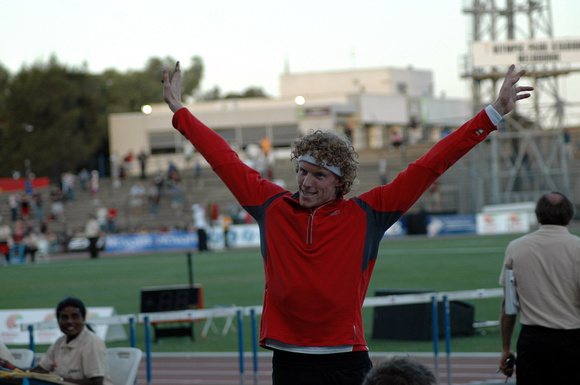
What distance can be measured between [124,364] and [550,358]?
3.59 m

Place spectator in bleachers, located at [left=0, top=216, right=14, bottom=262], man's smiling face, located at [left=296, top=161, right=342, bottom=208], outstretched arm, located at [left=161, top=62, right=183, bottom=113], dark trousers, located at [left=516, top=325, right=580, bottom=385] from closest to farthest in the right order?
man's smiling face, located at [left=296, top=161, right=342, bottom=208] → outstretched arm, located at [left=161, top=62, right=183, bottom=113] → dark trousers, located at [left=516, top=325, right=580, bottom=385] → spectator in bleachers, located at [left=0, top=216, right=14, bottom=262]

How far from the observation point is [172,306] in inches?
489

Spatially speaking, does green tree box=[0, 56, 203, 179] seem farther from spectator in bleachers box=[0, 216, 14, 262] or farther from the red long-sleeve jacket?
the red long-sleeve jacket

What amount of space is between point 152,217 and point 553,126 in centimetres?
2009

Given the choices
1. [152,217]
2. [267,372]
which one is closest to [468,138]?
[267,372]

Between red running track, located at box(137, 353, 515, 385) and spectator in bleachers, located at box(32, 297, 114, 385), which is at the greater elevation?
spectator in bleachers, located at box(32, 297, 114, 385)

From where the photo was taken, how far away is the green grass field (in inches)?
495

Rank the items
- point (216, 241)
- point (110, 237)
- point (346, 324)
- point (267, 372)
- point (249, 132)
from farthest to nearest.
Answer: point (249, 132), point (110, 237), point (216, 241), point (267, 372), point (346, 324)

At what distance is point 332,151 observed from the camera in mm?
3164

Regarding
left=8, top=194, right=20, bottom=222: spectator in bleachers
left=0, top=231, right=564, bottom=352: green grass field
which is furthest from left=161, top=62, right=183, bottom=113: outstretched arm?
left=8, top=194, right=20, bottom=222: spectator in bleachers

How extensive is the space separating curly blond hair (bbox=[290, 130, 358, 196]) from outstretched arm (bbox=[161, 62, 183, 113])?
58cm

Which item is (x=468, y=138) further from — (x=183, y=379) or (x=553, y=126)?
(x=553, y=126)

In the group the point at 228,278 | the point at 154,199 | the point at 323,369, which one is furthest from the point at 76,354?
the point at 154,199

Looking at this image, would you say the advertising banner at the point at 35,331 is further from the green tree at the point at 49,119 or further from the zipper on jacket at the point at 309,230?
the green tree at the point at 49,119
